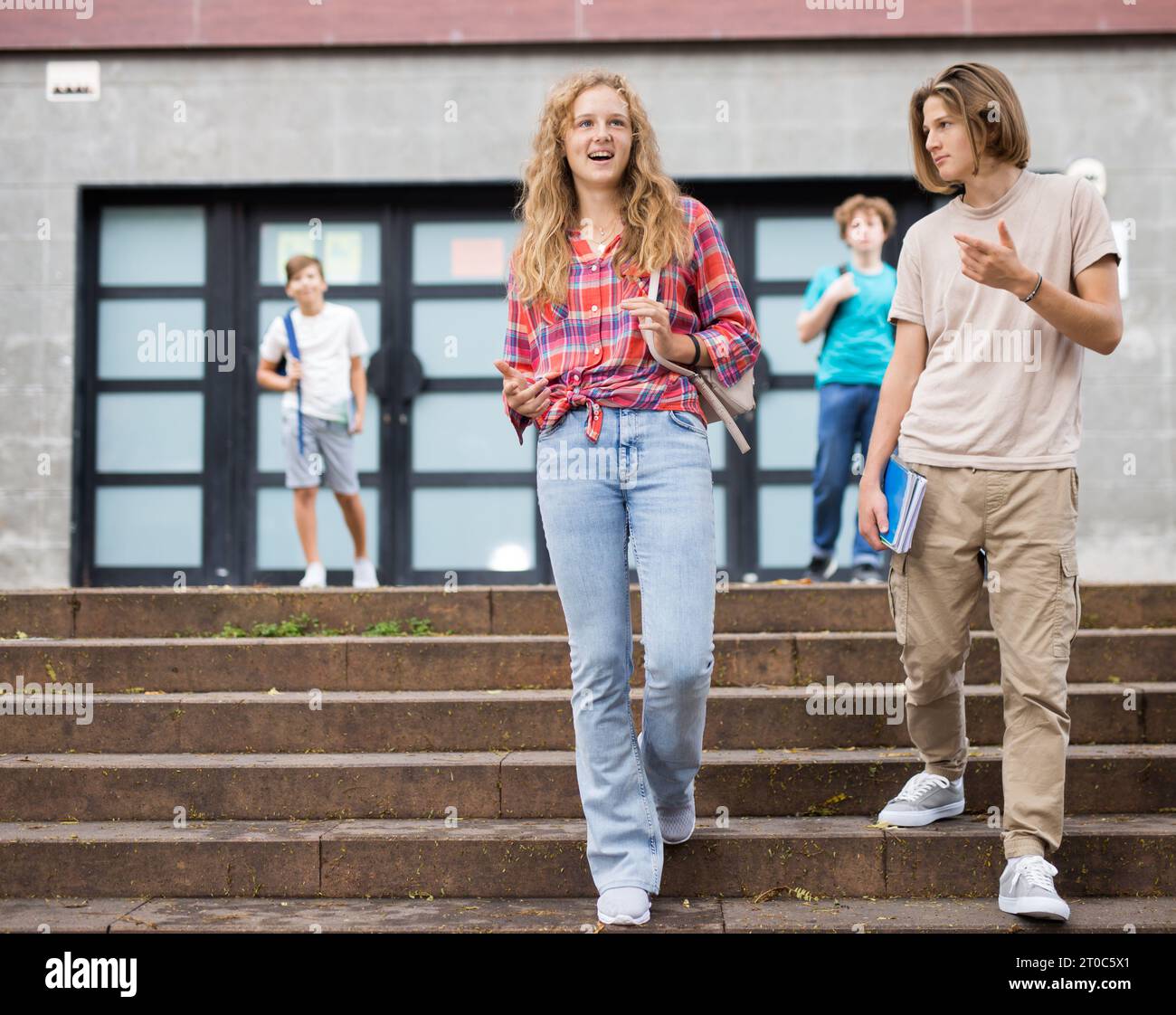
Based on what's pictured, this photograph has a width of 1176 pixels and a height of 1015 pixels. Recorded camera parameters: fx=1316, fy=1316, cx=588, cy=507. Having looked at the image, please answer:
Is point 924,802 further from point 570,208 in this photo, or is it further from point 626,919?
point 570,208

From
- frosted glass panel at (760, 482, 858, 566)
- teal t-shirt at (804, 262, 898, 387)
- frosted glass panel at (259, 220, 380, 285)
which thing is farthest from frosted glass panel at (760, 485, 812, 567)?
frosted glass panel at (259, 220, 380, 285)

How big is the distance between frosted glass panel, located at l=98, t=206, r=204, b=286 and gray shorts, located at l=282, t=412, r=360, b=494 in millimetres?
2454

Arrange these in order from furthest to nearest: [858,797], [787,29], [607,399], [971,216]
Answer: [787,29]
[858,797]
[971,216]
[607,399]

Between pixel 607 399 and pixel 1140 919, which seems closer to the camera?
pixel 607 399

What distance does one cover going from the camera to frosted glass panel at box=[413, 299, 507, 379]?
31.1 feet

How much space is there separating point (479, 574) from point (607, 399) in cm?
599

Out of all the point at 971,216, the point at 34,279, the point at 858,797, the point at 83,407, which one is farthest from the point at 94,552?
the point at 971,216

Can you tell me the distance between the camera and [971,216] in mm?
3756

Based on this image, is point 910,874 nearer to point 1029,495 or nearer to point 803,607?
point 1029,495

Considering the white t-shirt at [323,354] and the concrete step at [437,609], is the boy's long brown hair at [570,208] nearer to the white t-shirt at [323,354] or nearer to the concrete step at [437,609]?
the concrete step at [437,609]

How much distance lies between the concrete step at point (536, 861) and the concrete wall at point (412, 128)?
5.22 m

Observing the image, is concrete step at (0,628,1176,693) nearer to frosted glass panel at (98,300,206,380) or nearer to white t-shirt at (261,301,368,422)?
white t-shirt at (261,301,368,422)

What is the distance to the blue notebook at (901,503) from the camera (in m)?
3.76

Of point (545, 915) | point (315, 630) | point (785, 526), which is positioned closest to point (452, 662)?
point (315, 630)
